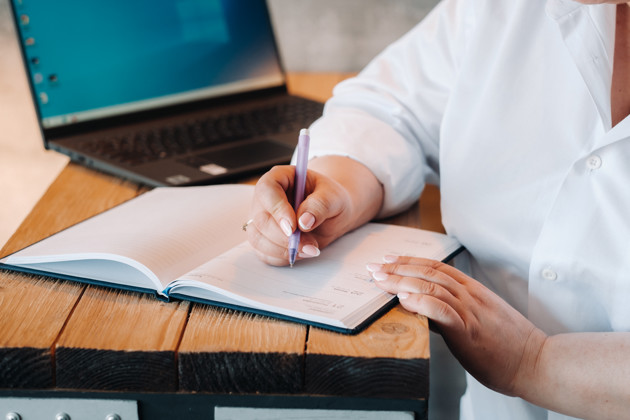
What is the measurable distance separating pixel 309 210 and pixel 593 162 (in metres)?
0.39

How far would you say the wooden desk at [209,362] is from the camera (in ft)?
2.23

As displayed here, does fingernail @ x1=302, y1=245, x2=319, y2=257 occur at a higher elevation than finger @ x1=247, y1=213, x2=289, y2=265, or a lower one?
lower

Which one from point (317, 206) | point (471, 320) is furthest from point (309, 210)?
point (471, 320)

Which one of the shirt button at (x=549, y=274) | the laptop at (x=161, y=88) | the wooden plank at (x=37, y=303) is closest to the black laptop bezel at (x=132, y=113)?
the laptop at (x=161, y=88)

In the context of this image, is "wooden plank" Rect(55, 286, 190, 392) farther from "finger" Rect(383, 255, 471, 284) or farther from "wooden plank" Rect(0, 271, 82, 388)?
"finger" Rect(383, 255, 471, 284)

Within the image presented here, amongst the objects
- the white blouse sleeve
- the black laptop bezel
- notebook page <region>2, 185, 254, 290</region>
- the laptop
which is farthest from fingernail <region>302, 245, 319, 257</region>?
the black laptop bezel

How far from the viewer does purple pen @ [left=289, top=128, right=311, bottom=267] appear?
83 cm

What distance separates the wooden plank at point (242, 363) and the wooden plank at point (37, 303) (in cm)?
14

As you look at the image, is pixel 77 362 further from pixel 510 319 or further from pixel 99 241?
pixel 510 319

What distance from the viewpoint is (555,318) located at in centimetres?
94

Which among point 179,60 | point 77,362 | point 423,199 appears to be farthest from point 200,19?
point 77,362

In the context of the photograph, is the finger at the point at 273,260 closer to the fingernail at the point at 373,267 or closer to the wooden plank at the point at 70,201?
the fingernail at the point at 373,267

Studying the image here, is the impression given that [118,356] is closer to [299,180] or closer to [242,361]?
[242,361]

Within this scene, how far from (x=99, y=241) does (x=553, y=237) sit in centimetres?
59
